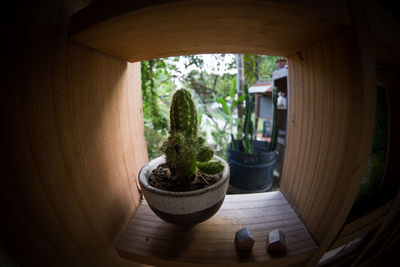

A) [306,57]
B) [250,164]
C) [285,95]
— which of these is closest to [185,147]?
[306,57]

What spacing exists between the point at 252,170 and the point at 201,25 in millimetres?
810

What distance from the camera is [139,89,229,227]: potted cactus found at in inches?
10.7

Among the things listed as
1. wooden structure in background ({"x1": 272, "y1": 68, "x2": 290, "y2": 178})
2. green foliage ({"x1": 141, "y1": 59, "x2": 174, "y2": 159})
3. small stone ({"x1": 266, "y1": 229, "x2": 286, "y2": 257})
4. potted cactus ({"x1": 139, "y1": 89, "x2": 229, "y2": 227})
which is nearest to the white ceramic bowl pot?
potted cactus ({"x1": 139, "y1": 89, "x2": 229, "y2": 227})

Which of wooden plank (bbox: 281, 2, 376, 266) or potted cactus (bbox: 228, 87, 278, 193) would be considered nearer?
wooden plank (bbox: 281, 2, 376, 266)

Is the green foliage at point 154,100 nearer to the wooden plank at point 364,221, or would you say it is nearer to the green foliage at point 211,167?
the green foliage at point 211,167

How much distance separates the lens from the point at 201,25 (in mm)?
228

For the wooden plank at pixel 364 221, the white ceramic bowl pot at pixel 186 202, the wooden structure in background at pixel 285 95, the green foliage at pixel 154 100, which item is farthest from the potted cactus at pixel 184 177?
the wooden structure in background at pixel 285 95

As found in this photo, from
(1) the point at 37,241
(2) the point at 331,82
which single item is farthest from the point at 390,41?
(1) the point at 37,241

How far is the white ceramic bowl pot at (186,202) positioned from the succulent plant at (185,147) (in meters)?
0.05

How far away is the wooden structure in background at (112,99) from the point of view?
0.63 feet

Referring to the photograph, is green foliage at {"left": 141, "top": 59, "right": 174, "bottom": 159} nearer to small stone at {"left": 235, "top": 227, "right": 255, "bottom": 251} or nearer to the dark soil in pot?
the dark soil in pot

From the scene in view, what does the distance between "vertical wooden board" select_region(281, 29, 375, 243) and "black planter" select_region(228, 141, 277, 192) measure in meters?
0.48

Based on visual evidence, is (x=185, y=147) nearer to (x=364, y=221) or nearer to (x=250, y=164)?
(x=364, y=221)

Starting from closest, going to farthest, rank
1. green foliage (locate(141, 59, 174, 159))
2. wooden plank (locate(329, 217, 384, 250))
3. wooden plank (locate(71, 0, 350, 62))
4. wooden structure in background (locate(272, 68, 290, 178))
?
1. wooden plank (locate(71, 0, 350, 62))
2. wooden plank (locate(329, 217, 384, 250))
3. green foliage (locate(141, 59, 174, 159))
4. wooden structure in background (locate(272, 68, 290, 178))
